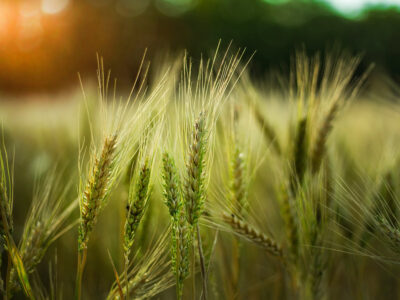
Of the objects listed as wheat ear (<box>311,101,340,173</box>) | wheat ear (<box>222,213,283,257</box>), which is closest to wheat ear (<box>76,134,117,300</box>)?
wheat ear (<box>222,213,283,257</box>)

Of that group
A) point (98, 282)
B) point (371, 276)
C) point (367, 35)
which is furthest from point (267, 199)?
point (367, 35)

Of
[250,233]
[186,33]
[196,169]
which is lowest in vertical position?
[250,233]

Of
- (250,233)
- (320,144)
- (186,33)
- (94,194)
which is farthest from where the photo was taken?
(186,33)

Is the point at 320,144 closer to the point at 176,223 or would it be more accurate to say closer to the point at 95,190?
the point at 176,223

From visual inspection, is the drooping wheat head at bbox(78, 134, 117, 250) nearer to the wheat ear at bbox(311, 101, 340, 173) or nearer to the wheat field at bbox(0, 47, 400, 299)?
the wheat field at bbox(0, 47, 400, 299)

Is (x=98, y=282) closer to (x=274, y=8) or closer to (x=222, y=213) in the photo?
(x=222, y=213)

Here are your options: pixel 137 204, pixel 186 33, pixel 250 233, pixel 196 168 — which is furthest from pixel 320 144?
pixel 186 33

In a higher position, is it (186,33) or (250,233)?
(186,33)
